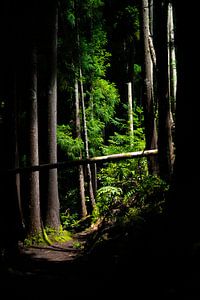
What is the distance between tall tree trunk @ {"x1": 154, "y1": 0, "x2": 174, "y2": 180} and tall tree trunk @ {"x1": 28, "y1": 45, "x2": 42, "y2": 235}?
4409 mm

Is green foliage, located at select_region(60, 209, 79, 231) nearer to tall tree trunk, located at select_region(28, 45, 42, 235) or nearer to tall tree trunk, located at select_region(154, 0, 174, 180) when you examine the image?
tall tree trunk, located at select_region(28, 45, 42, 235)

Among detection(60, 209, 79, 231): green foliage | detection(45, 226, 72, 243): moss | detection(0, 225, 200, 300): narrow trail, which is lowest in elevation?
detection(60, 209, 79, 231): green foliage

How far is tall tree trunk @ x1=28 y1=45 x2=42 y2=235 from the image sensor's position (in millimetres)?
9469

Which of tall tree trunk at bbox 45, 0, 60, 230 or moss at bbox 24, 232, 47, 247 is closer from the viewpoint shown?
moss at bbox 24, 232, 47, 247

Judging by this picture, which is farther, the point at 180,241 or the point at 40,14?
the point at 40,14

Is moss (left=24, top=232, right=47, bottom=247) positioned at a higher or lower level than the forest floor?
lower

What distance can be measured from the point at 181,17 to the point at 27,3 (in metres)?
7.75

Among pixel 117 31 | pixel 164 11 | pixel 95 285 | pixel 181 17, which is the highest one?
pixel 117 31

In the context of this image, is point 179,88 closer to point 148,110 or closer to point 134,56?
point 148,110

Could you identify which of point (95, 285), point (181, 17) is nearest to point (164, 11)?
point (181, 17)

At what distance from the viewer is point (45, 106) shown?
34.2 ft

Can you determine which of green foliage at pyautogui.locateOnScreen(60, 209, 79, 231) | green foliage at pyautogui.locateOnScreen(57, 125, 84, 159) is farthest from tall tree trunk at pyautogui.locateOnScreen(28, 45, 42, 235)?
green foliage at pyautogui.locateOnScreen(57, 125, 84, 159)

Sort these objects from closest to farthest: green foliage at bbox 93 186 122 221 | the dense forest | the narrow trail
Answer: the narrow trail, the dense forest, green foliage at bbox 93 186 122 221

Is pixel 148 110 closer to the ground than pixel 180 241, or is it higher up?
higher up
